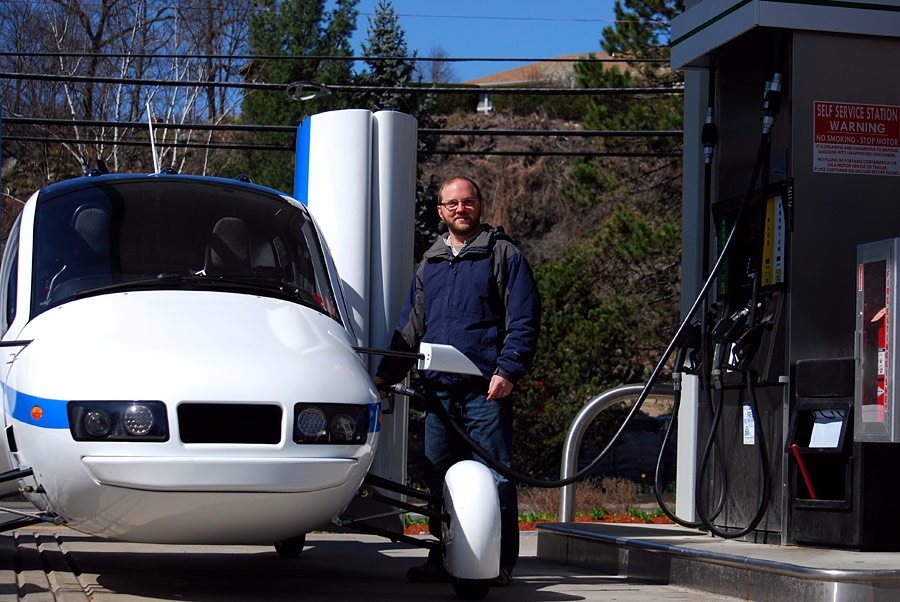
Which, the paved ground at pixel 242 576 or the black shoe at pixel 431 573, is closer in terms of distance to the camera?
the paved ground at pixel 242 576

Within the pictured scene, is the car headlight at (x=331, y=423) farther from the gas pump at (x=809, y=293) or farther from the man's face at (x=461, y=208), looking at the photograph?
the gas pump at (x=809, y=293)

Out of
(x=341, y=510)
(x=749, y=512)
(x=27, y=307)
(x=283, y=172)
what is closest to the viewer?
(x=341, y=510)

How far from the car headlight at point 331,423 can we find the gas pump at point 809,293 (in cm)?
240

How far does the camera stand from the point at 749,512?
22.9 ft

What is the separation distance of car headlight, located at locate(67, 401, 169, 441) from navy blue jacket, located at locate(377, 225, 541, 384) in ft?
6.33

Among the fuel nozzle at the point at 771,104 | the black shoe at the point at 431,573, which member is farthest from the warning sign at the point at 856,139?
the black shoe at the point at 431,573

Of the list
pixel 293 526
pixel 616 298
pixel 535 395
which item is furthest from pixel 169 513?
pixel 616 298

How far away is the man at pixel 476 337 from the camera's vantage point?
629cm

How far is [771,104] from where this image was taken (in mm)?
6797

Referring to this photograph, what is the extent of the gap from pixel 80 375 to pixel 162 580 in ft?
5.88

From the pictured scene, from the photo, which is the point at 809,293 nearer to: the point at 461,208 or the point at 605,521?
the point at 461,208

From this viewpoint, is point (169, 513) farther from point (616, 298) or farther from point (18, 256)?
point (616, 298)

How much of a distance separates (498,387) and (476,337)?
0.34 m

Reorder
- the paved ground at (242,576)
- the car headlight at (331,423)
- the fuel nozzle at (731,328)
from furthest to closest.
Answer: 1. the fuel nozzle at (731,328)
2. the paved ground at (242,576)
3. the car headlight at (331,423)
